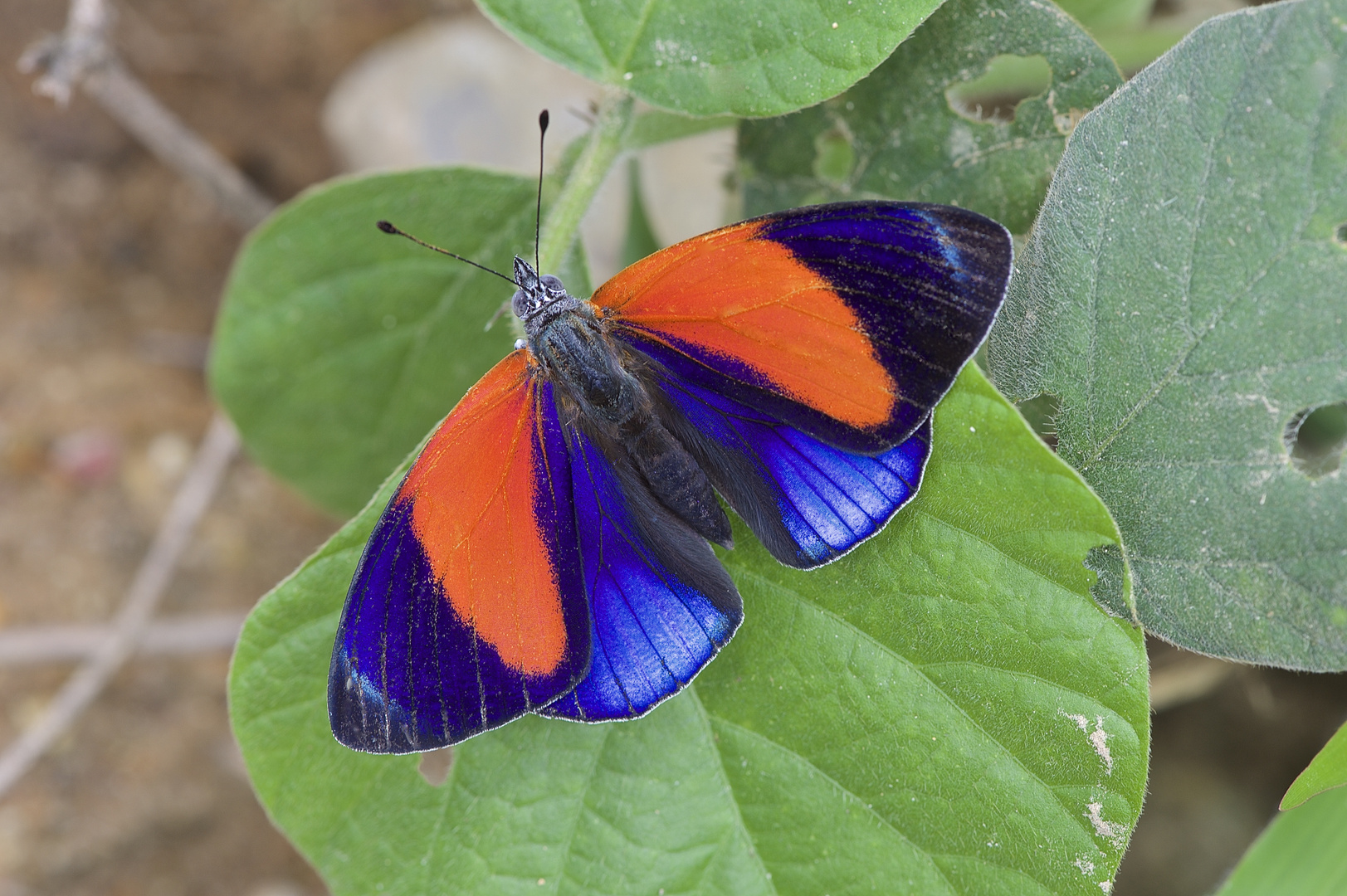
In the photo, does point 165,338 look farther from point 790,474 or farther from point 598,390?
point 790,474

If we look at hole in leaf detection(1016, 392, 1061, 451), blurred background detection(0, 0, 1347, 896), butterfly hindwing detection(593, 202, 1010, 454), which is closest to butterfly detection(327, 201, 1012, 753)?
butterfly hindwing detection(593, 202, 1010, 454)

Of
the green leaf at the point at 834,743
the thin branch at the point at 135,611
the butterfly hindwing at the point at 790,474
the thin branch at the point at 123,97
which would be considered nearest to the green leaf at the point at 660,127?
the butterfly hindwing at the point at 790,474

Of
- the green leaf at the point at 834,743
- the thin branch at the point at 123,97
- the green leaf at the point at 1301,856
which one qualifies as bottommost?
the green leaf at the point at 1301,856

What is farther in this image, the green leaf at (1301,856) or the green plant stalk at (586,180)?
the green plant stalk at (586,180)

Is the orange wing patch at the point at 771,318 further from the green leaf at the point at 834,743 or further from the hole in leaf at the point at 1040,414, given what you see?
the hole in leaf at the point at 1040,414

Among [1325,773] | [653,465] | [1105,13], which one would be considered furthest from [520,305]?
[1105,13]
